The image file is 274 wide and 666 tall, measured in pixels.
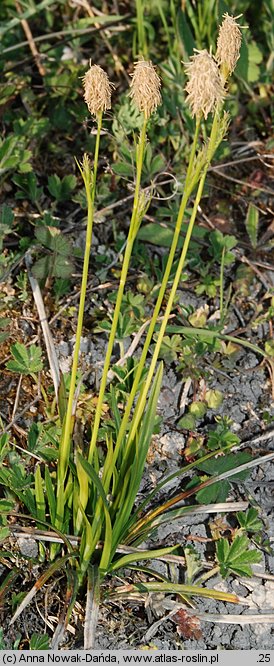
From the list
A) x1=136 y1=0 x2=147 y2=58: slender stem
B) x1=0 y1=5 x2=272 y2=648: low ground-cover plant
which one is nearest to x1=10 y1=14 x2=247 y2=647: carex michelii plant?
x1=0 y1=5 x2=272 y2=648: low ground-cover plant

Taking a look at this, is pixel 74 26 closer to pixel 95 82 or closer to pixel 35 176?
pixel 35 176

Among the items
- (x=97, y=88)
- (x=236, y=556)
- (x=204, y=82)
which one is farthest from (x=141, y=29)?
(x=236, y=556)

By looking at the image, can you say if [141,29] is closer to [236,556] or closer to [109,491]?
[109,491]

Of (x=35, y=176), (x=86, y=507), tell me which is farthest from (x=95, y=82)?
(x=35, y=176)

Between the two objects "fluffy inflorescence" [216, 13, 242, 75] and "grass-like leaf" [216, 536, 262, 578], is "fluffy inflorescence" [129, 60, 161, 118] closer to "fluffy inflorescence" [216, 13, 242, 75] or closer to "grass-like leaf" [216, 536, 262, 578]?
"fluffy inflorescence" [216, 13, 242, 75]

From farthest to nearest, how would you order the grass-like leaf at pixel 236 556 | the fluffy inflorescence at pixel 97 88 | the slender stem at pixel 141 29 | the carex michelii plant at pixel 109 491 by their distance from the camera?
the slender stem at pixel 141 29 → the grass-like leaf at pixel 236 556 → the carex michelii plant at pixel 109 491 → the fluffy inflorescence at pixel 97 88

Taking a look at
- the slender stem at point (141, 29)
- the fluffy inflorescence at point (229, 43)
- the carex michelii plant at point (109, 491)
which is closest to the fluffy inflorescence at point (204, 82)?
the fluffy inflorescence at point (229, 43)

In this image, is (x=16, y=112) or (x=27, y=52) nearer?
(x=16, y=112)

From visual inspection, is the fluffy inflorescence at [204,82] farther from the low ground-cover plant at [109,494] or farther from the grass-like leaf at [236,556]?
the grass-like leaf at [236,556]
